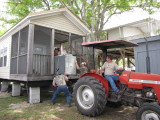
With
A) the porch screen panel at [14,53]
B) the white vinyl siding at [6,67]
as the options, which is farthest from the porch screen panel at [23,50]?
the white vinyl siding at [6,67]

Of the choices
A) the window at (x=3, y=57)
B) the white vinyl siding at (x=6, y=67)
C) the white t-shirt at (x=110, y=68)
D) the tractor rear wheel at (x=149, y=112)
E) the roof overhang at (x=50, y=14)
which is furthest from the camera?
the window at (x=3, y=57)

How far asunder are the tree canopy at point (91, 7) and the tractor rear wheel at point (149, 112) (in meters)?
9.56

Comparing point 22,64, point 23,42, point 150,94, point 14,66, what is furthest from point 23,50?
point 150,94

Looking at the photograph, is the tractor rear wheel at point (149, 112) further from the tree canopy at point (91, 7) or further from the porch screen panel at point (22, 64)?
the tree canopy at point (91, 7)

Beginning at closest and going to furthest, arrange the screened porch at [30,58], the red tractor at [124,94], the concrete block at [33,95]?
1. the red tractor at [124,94]
2. the concrete block at [33,95]
3. the screened porch at [30,58]

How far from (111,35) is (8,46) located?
1411 cm

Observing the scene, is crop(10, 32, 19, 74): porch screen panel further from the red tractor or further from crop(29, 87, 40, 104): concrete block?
the red tractor

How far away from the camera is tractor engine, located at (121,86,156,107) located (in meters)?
3.31

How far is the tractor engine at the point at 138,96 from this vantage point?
331cm

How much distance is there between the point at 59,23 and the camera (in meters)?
8.03

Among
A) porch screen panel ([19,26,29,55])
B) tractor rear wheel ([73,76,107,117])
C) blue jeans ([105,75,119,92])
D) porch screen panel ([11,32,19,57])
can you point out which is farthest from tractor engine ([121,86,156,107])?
porch screen panel ([11,32,19,57])

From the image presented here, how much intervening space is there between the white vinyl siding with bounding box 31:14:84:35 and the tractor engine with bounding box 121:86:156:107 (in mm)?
5371

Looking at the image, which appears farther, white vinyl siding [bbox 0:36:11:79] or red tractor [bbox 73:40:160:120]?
white vinyl siding [bbox 0:36:11:79]

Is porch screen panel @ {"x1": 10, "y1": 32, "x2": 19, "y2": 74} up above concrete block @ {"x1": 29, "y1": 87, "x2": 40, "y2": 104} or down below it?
above
